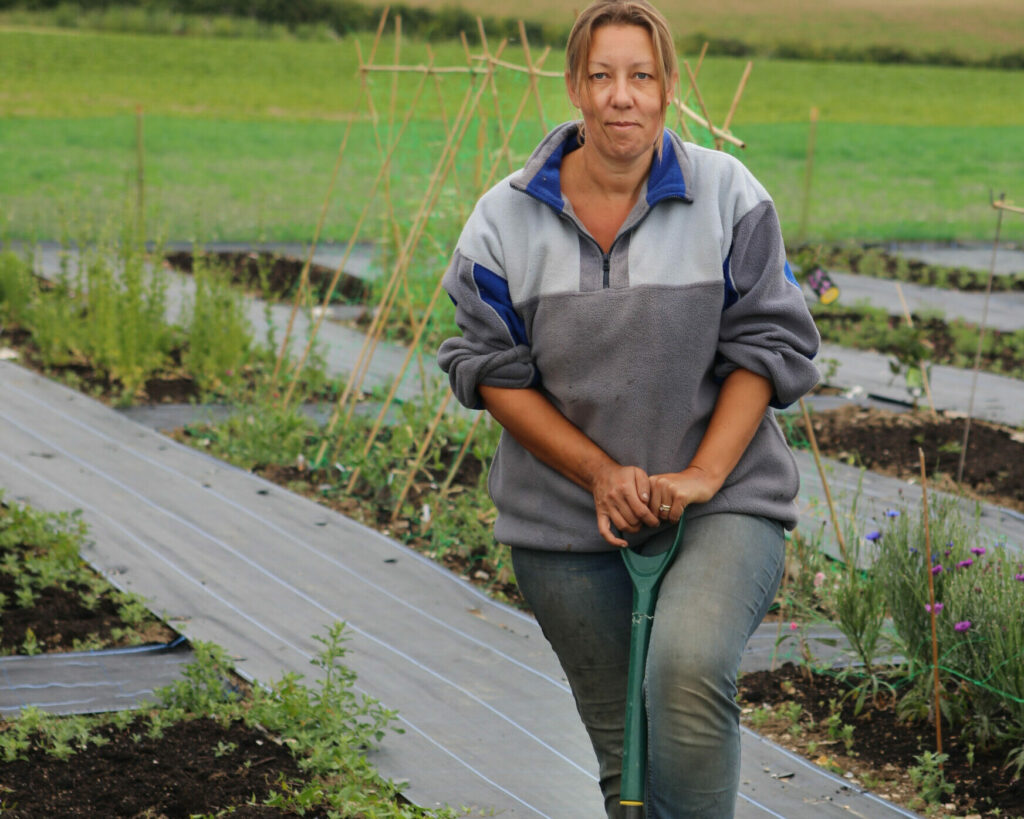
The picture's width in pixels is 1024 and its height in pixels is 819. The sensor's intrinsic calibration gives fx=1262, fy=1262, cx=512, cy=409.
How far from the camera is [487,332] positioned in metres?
1.93

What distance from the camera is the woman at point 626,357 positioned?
1.82m

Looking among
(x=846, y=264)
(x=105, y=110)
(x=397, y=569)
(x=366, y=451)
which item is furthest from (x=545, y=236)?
(x=105, y=110)

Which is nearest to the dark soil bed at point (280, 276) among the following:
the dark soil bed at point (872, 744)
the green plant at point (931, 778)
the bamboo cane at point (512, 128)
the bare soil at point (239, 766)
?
the bamboo cane at point (512, 128)

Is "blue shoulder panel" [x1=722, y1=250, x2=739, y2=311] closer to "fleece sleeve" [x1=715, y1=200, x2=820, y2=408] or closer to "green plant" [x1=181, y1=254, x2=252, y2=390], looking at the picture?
"fleece sleeve" [x1=715, y1=200, x2=820, y2=408]

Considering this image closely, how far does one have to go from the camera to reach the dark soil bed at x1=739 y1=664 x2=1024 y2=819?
8.91 ft

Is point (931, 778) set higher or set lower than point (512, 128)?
lower

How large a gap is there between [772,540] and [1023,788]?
1.24 meters

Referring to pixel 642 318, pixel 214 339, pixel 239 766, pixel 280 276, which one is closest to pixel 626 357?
pixel 642 318

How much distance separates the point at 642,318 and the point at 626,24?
0.43 metres

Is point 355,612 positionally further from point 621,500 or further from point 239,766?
point 621,500

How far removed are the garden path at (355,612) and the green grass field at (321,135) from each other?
1909mm

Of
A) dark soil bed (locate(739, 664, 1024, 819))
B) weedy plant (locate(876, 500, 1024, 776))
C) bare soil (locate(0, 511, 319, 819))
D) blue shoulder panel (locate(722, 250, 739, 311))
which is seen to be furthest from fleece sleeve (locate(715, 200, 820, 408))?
bare soil (locate(0, 511, 319, 819))

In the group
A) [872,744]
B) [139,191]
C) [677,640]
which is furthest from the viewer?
[139,191]

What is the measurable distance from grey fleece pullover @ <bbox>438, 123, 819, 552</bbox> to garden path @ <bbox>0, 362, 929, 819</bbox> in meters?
1.11
